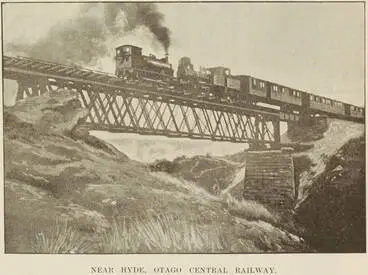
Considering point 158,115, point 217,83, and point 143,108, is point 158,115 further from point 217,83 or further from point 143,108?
point 217,83

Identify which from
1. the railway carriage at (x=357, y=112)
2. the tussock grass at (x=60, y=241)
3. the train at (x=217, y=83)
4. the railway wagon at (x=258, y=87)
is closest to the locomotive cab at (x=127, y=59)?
the train at (x=217, y=83)

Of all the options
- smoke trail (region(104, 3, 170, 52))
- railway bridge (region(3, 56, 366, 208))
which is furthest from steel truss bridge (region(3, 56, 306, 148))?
smoke trail (region(104, 3, 170, 52))

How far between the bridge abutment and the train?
0.17 m

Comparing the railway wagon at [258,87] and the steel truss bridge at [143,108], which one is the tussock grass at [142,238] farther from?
the railway wagon at [258,87]

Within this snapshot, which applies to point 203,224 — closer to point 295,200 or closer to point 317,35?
point 295,200

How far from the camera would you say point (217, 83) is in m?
2.05

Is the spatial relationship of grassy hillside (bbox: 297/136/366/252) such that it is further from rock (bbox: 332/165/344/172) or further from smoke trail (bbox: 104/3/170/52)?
smoke trail (bbox: 104/3/170/52)

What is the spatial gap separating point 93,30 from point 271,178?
2.48ft

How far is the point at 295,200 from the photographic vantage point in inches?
81.4

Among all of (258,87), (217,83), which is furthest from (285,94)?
(217,83)

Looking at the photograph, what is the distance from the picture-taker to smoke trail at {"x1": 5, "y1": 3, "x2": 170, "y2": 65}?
2.02m

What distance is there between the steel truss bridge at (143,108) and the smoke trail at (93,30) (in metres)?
0.04

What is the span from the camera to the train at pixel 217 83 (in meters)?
2.03

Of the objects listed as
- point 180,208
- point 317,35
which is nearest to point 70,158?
point 180,208
